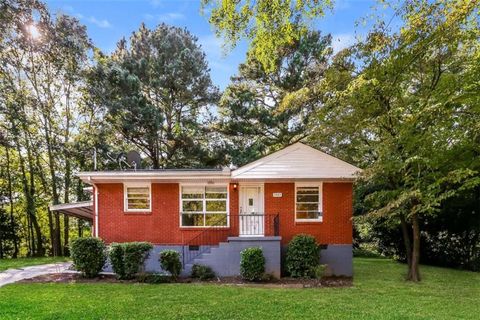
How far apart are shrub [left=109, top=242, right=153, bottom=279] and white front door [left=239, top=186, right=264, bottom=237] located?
3.45m

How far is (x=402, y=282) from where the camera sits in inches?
431

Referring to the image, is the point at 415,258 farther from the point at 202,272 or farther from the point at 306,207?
the point at 202,272

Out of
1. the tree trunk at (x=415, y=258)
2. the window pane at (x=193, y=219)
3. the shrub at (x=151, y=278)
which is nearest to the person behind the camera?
the shrub at (x=151, y=278)

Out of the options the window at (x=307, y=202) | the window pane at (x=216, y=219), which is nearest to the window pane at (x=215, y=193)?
the window pane at (x=216, y=219)

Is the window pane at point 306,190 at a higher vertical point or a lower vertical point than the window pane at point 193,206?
higher

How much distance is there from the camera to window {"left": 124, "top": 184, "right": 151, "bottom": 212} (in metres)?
13.4

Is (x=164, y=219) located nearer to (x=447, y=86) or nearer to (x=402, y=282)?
(x=402, y=282)

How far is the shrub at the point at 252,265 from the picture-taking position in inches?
434

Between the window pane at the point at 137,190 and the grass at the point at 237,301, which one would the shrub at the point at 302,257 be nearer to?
the grass at the point at 237,301

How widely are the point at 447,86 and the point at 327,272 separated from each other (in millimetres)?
6697

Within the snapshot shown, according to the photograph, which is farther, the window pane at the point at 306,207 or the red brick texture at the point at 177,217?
the window pane at the point at 306,207

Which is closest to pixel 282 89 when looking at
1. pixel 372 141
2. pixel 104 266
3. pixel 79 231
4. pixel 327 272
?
pixel 372 141

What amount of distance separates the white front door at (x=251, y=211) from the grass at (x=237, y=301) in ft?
10.8

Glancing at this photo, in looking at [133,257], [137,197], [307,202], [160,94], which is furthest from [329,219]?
[160,94]
